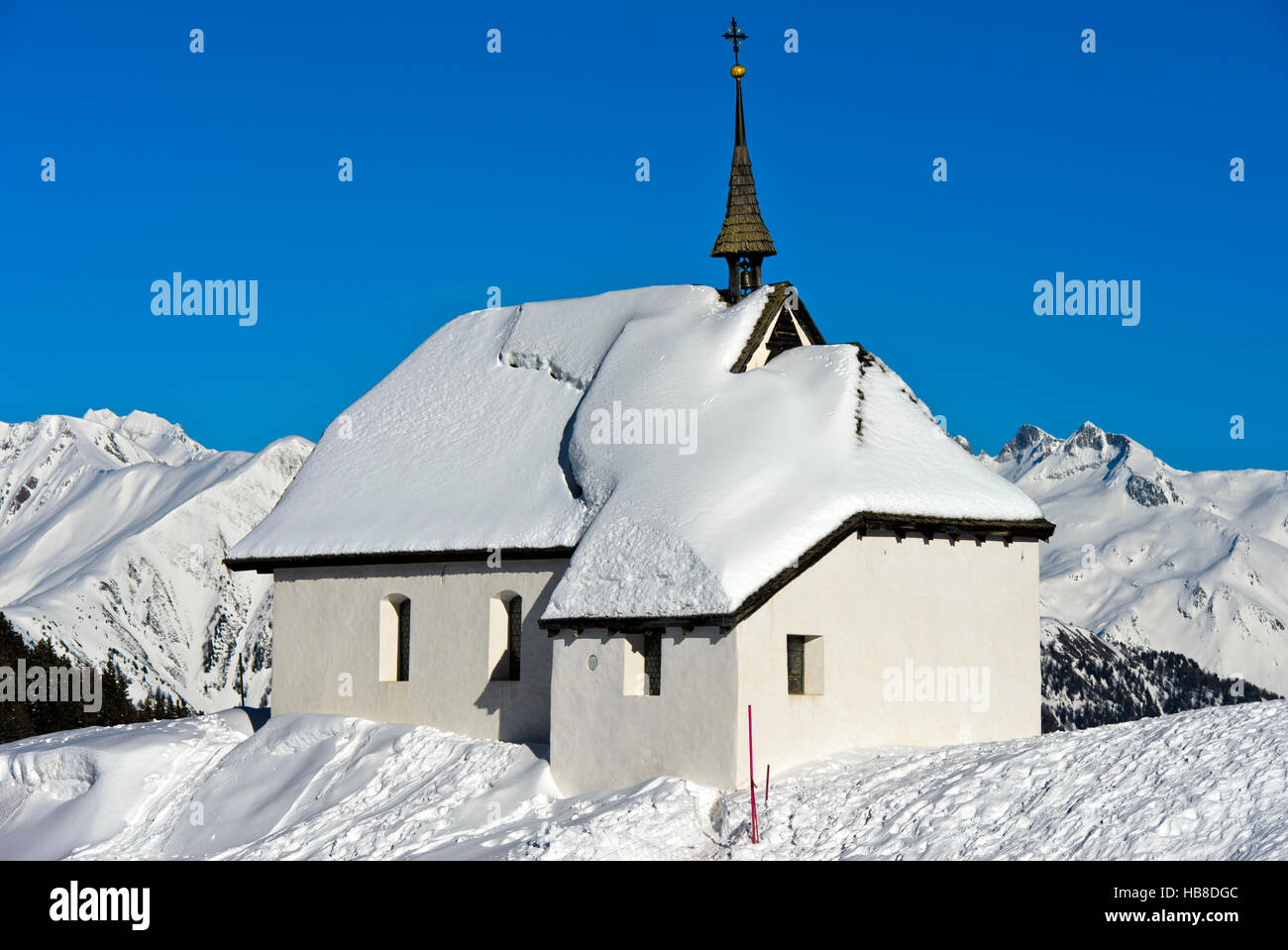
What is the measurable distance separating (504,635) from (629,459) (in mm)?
4684

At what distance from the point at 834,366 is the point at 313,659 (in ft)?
43.4

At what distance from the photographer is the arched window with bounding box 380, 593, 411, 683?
35.2 m

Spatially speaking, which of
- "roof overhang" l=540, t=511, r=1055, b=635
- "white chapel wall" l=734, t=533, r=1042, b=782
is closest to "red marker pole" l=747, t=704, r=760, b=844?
"white chapel wall" l=734, t=533, r=1042, b=782

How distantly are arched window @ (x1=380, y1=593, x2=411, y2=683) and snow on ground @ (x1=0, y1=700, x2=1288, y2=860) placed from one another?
4.11 feet

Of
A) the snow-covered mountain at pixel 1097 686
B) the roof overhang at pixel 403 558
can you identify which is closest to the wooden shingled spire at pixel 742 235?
the roof overhang at pixel 403 558

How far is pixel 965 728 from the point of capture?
3047cm

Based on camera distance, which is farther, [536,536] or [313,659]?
[313,659]

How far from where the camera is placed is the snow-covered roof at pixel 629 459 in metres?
28.7

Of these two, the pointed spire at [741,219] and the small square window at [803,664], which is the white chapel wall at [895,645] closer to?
the small square window at [803,664]

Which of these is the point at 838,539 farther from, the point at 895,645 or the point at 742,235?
the point at 742,235

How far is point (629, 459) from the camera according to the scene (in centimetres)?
3159

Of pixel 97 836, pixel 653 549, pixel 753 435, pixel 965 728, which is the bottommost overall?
pixel 97 836
